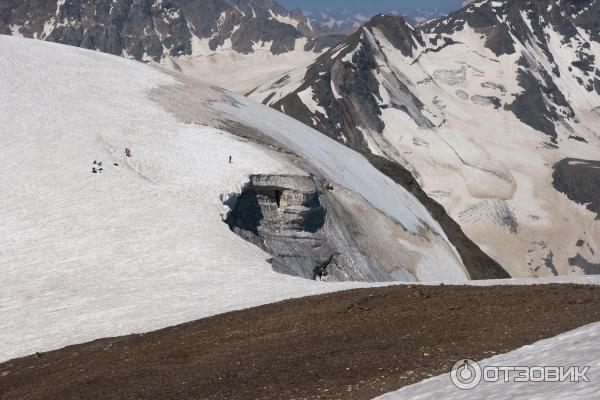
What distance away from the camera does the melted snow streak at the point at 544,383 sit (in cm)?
1270

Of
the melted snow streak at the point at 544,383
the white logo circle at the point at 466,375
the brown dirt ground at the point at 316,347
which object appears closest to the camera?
the melted snow streak at the point at 544,383

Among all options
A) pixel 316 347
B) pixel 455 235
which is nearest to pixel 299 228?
pixel 316 347

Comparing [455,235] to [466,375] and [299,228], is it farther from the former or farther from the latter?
[466,375]

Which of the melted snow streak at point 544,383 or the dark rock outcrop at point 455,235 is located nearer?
the melted snow streak at point 544,383

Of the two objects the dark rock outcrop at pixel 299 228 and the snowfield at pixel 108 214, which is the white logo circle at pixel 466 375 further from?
the dark rock outcrop at pixel 299 228

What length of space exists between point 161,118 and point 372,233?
1578 centimetres

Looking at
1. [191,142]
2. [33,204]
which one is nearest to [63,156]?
[33,204]

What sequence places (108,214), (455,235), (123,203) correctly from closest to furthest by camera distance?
(108,214) < (123,203) < (455,235)

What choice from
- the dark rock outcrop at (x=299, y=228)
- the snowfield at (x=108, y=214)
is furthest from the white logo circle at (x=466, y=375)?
the dark rock outcrop at (x=299, y=228)

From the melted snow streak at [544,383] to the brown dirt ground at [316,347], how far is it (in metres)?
0.82

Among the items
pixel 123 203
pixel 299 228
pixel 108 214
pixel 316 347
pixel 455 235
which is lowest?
pixel 316 347

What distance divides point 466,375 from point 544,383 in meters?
1.92

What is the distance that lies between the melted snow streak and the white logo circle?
5.1 inches

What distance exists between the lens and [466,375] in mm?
15070
